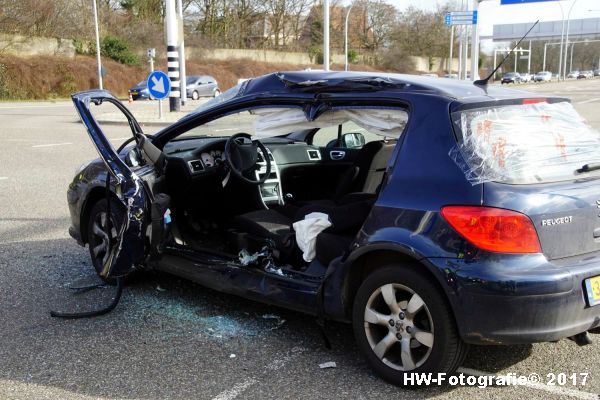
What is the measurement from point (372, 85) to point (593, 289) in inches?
61.5

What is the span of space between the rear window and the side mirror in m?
2.30

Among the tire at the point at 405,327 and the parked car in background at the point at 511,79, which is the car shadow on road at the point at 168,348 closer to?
the tire at the point at 405,327

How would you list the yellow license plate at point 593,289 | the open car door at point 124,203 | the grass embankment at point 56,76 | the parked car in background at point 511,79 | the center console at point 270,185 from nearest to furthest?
the yellow license plate at point 593,289, the open car door at point 124,203, the center console at point 270,185, the grass embankment at point 56,76, the parked car in background at point 511,79

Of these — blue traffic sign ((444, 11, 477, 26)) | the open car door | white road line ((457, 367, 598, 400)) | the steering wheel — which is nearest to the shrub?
blue traffic sign ((444, 11, 477, 26))

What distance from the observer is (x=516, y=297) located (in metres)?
2.86

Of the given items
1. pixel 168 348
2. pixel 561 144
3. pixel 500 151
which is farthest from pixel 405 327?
pixel 168 348

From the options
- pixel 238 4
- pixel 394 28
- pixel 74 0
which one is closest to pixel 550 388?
pixel 74 0

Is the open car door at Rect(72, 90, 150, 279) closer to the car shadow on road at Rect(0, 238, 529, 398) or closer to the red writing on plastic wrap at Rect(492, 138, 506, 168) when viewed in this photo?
the car shadow on road at Rect(0, 238, 529, 398)

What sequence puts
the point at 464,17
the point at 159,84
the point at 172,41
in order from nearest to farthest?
the point at 159,84, the point at 172,41, the point at 464,17

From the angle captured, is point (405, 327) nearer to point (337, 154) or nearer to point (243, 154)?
point (243, 154)

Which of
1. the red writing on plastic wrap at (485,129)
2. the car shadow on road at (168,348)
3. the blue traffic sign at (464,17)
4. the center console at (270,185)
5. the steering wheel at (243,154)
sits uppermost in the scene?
the blue traffic sign at (464,17)

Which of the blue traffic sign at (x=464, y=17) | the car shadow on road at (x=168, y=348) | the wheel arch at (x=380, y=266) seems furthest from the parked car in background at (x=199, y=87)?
the wheel arch at (x=380, y=266)

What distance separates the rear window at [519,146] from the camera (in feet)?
10.1

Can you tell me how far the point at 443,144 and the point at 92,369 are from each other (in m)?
2.30
